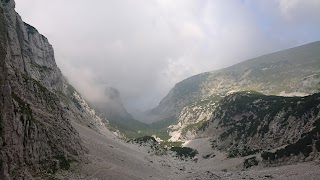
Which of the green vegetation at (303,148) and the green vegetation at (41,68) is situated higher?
the green vegetation at (41,68)

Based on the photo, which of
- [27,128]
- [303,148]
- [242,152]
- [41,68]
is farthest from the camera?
[41,68]

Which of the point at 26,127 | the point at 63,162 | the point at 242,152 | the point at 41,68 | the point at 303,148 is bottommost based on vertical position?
the point at 303,148

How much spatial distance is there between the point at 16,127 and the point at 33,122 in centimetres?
835

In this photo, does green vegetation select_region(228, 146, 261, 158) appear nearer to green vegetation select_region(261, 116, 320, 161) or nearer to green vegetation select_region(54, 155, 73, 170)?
green vegetation select_region(261, 116, 320, 161)

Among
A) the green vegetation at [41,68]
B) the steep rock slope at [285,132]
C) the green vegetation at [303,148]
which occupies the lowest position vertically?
the green vegetation at [303,148]

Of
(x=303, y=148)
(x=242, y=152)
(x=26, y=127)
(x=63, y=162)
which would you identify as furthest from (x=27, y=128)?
(x=242, y=152)

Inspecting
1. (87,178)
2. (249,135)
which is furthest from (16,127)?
(249,135)

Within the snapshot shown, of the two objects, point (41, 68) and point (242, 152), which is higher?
point (41, 68)

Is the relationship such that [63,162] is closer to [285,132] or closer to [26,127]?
[26,127]

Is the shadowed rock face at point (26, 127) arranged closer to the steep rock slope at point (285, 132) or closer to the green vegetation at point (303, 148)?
the green vegetation at point (303, 148)

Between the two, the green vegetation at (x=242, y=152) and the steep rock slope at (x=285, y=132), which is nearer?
the steep rock slope at (x=285, y=132)

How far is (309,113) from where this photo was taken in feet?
399

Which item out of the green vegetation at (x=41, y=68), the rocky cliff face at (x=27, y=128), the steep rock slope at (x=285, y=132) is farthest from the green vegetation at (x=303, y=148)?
the green vegetation at (x=41, y=68)

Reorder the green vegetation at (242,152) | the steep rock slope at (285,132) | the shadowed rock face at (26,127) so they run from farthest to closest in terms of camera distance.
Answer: the green vegetation at (242,152) < the steep rock slope at (285,132) < the shadowed rock face at (26,127)
